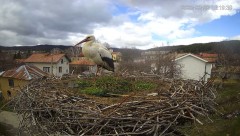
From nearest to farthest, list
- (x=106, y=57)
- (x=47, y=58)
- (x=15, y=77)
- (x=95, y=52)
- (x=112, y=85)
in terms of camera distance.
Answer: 1. (x=112, y=85)
2. (x=95, y=52)
3. (x=106, y=57)
4. (x=15, y=77)
5. (x=47, y=58)

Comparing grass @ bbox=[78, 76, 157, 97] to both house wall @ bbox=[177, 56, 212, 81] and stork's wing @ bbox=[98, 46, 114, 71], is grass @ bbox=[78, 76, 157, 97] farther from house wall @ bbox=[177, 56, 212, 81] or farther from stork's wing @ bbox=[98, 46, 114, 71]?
house wall @ bbox=[177, 56, 212, 81]

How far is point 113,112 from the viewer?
12.2ft

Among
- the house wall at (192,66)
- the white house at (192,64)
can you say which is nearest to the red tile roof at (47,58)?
the white house at (192,64)

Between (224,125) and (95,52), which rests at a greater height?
(95,52)

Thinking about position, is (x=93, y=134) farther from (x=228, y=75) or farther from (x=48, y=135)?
(x=228, y=75)

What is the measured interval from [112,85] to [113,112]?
2028 mm

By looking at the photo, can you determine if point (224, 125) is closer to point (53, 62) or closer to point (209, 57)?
point (53, 62)

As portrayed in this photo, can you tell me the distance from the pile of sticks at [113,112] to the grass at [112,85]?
0.73 m

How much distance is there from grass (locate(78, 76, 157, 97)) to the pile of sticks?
725 mm

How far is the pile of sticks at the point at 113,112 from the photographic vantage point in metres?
3.66

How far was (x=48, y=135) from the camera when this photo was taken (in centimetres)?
400

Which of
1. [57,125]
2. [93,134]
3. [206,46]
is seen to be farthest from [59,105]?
[206,46]

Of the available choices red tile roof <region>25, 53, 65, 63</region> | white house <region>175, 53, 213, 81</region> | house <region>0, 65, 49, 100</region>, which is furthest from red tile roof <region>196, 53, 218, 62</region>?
house <region>0, 65, 49, 100</region>

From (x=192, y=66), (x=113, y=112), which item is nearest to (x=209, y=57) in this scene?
(x=192, y=66)
